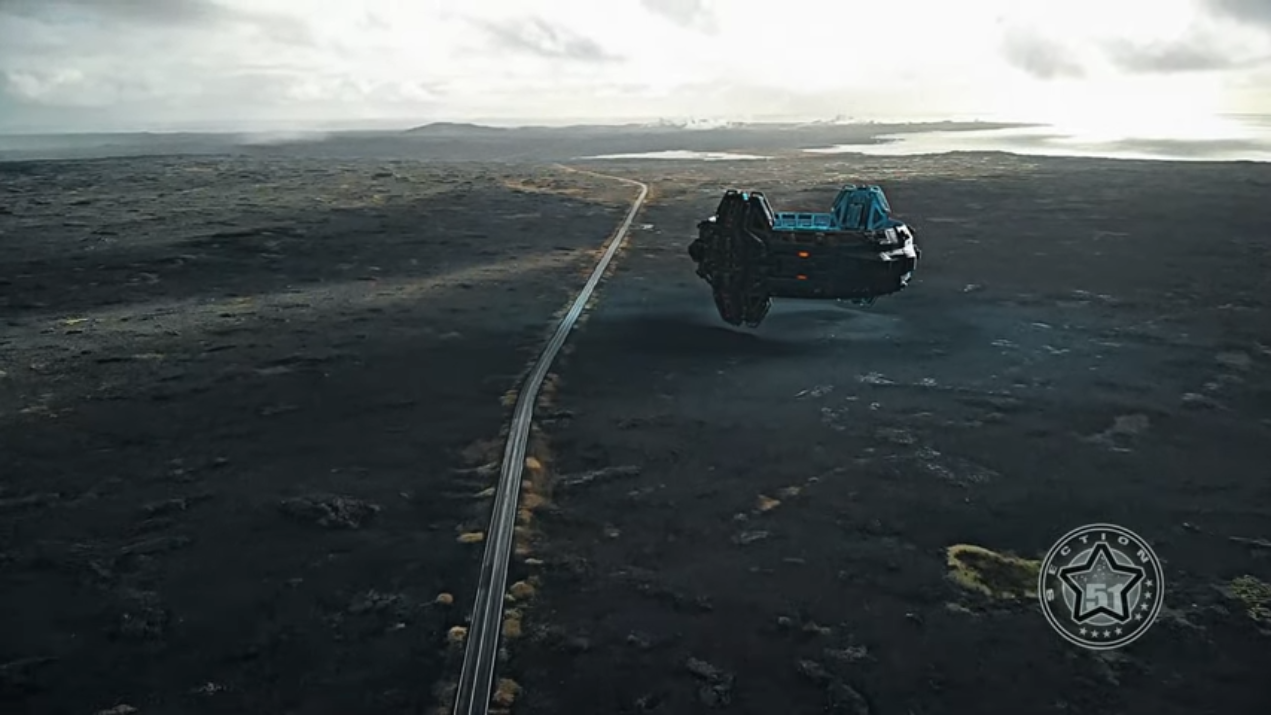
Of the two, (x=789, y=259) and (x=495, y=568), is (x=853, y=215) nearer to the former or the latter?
(x=789, y=259)

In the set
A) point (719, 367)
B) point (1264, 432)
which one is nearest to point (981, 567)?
point (1264, 432)

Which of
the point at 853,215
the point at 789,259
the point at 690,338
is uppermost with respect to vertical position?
Answer: the point at 853,215

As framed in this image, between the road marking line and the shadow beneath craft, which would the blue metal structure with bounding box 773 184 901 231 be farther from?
the road marking line

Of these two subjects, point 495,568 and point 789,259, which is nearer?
point 495,568

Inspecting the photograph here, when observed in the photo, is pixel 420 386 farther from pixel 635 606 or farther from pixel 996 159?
pixel 996 159

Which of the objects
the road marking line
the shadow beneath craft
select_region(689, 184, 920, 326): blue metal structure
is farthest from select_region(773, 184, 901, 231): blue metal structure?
the road marking line

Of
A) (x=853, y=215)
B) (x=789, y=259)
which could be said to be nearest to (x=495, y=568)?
(x=789, y=259)
